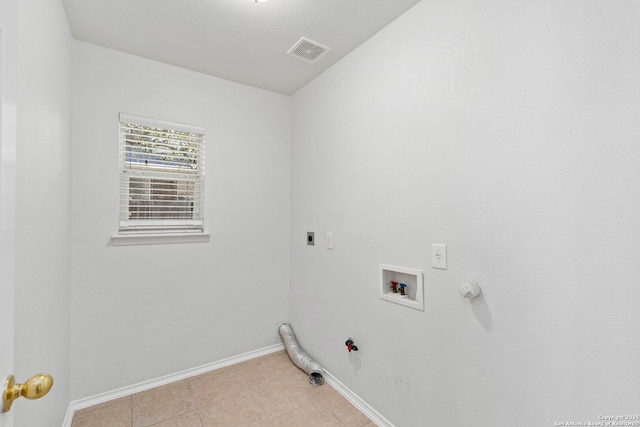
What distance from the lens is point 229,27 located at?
1886 mm

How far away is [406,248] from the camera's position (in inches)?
68.2

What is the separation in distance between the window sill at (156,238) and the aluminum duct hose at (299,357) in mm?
1142

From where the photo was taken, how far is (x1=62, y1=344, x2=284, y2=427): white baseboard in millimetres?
2006

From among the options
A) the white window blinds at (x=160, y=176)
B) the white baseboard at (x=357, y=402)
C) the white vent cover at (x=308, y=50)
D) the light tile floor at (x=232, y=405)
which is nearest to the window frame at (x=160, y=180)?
the white window blinds at (x=160, y=176)

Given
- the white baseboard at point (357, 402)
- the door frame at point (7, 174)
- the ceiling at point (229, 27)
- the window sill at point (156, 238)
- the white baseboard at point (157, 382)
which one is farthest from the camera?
the window sill at point (156, 238)

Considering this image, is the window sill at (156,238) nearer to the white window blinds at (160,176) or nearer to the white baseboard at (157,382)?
the white window blinds at (160,176)

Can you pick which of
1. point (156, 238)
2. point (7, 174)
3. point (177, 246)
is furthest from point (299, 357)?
point (7, 174)

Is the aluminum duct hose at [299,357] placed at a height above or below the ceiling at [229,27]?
below

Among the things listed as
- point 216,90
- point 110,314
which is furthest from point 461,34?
point 110,314

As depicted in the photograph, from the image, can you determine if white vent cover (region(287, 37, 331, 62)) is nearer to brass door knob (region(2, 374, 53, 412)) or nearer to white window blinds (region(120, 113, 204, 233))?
white window blinds (region(120, 113, 204, 233))

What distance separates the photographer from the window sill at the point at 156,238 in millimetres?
2162

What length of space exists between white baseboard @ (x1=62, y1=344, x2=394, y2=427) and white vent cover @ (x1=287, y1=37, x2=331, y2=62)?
2.47m

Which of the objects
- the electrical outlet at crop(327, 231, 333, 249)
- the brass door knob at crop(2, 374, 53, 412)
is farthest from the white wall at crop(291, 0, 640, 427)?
the brass door knob at crop(2, 374, 53, 412)

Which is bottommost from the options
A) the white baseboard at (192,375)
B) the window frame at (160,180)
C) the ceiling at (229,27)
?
the white baseboard at (192,375)
